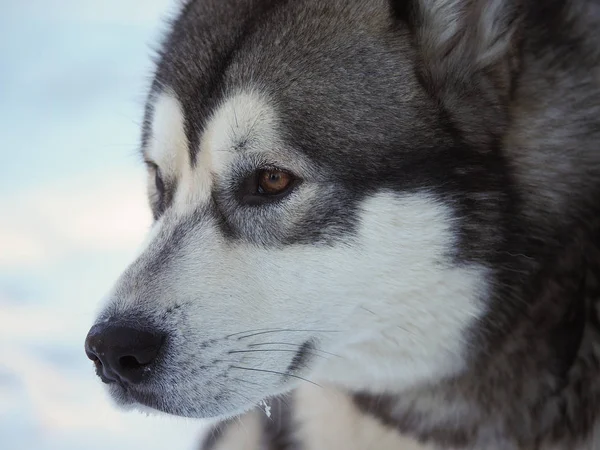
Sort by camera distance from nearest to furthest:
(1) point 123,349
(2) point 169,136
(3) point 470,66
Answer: (1) point 123,349 < (3) point 470,66 < (2) point 169,136

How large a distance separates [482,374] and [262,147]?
0.59 metres

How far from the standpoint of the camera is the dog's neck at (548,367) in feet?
4.55

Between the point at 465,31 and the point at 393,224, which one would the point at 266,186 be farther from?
the point at 465,31

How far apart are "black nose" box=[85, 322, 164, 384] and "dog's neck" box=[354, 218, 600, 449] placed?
590 millimetres

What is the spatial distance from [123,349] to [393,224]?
0.51 m

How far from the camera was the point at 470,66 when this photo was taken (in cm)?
139

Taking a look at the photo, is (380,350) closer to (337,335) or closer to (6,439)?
(337,335)

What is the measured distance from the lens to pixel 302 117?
1.35 m

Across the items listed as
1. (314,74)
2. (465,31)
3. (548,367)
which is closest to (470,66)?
(465,31)

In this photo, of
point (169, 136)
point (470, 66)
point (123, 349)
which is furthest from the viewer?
point (169, 136)

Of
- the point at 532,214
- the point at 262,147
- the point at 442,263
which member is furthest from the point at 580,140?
the point at 262,147

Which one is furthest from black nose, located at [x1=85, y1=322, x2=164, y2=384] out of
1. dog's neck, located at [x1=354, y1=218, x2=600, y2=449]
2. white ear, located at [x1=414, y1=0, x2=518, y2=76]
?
white ear, located at [x1=414, y1=0, x2=518, y2=76]

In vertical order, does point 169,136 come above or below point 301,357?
above

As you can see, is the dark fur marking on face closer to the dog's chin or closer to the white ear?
the dog's chin
